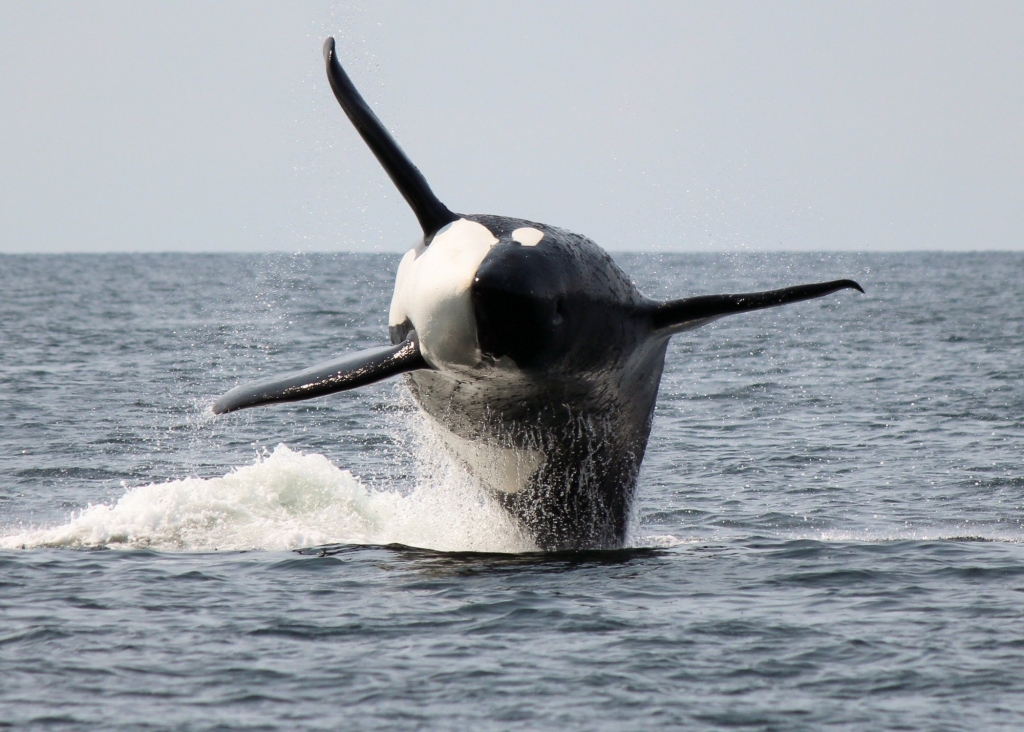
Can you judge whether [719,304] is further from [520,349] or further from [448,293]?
[448,293]

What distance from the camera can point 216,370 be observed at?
42312 millimetres

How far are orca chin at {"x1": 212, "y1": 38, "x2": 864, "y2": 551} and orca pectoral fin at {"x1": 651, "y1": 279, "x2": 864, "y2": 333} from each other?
1 centimetres

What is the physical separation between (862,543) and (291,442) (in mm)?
13368

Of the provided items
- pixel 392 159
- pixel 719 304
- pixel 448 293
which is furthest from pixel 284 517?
pixel 719 304

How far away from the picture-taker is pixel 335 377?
14055 mm

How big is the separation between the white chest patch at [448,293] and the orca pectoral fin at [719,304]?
209 centimetres

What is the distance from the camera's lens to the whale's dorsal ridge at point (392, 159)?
1439 cm

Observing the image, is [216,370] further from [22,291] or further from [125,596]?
[22,291]

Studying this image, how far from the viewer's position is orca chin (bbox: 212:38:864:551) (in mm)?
13047

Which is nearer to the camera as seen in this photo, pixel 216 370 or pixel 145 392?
pixel 145 392

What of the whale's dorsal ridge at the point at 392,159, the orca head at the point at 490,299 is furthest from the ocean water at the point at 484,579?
the whale's dorsal ridge at the point at 392,159

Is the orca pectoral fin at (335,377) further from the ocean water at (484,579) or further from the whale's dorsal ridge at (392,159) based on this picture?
the ocean water at (484,579)

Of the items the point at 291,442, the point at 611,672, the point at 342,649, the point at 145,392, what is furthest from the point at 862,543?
the point at 145,392

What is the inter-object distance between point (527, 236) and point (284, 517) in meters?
7.16
